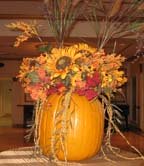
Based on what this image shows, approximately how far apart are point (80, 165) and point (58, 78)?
0.34 m

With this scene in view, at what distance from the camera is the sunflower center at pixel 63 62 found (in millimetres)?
1416

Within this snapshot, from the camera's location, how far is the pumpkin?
1.47m

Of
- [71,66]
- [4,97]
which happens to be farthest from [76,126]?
[4,97]

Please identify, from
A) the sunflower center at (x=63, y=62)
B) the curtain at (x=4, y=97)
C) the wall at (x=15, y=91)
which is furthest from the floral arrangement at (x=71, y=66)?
the curtain at (x=4, y=97)

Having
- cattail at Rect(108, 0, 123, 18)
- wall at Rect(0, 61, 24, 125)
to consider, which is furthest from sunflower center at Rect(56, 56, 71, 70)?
wall at Rect(0, 61, 24, 125)

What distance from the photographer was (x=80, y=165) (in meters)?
1.47

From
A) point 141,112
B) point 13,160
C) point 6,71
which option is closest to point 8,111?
point 6,71

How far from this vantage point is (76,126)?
→ 148 cm

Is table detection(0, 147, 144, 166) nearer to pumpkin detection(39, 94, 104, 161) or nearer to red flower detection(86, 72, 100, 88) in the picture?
pumpkin detection(39, 94, 104, 161)

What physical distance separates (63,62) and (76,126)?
9.9 inches

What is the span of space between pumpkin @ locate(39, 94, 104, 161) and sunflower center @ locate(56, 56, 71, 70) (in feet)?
0.39

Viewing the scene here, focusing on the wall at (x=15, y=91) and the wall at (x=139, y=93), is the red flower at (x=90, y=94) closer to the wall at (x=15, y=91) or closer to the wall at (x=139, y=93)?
the wall at (x=139, y=93)

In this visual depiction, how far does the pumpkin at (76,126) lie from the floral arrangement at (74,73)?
0.04 metres

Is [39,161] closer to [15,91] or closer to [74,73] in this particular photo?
[74,73]
